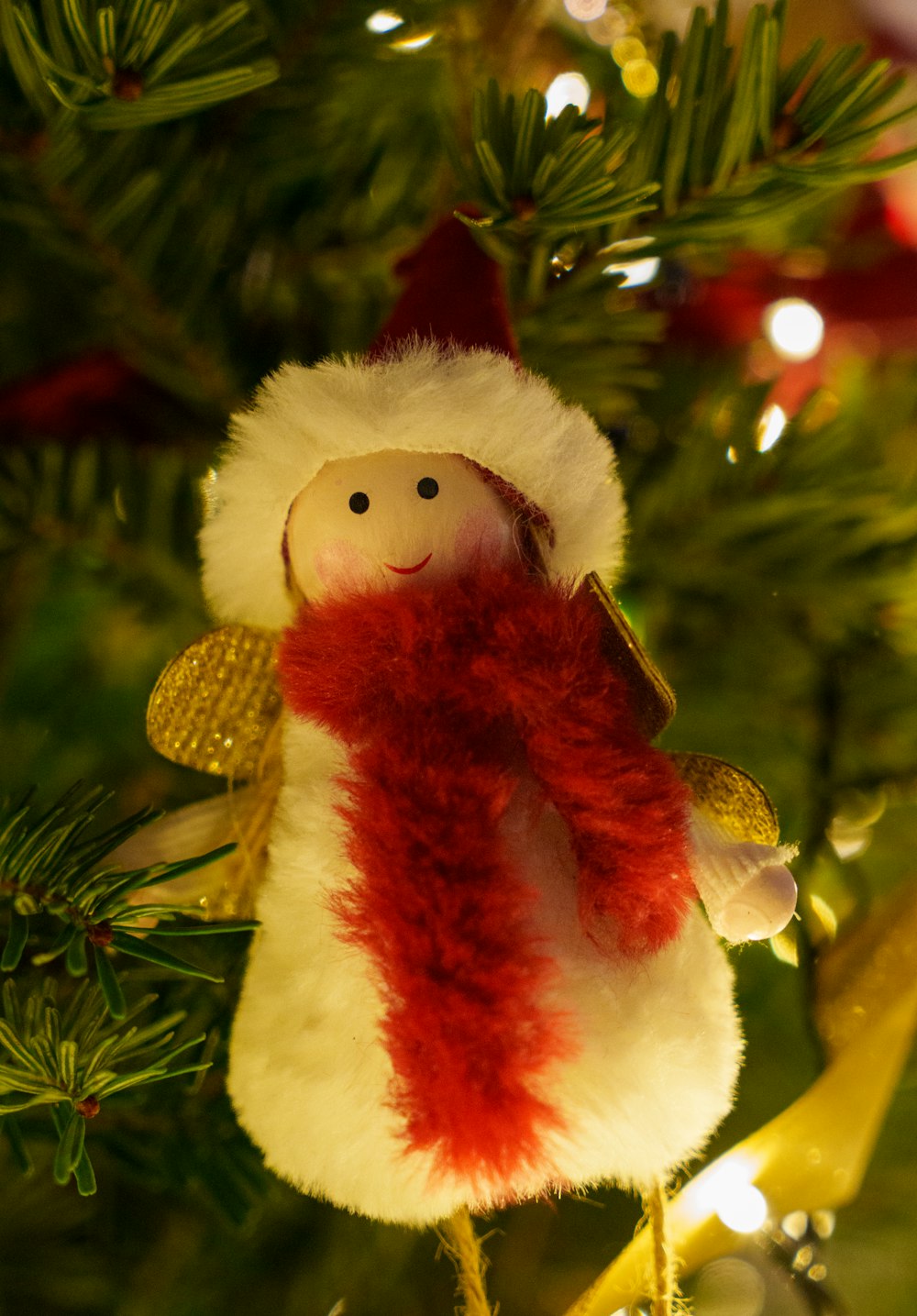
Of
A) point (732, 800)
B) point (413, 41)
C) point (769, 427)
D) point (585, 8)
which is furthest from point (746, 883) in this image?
point (585, 8)

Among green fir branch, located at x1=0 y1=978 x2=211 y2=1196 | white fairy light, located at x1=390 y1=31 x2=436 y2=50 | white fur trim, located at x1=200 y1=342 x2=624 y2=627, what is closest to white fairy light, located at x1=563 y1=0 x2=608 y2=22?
white fairy light, located at x1=390 y1=31 x2=436 y2=50

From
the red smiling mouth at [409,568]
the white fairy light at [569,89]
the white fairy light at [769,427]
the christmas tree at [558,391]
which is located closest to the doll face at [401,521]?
the red smiling mouth at [409,568]

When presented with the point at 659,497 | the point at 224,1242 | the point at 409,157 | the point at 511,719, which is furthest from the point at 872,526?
the point at 224,1242

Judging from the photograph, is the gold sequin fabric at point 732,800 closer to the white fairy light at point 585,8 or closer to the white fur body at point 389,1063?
the white fur body at point 389,1063

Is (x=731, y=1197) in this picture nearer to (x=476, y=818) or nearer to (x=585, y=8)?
(x=476, y=818)

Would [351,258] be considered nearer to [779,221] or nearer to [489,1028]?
[779,221]
